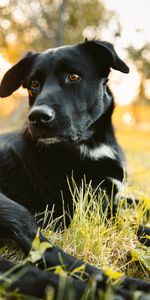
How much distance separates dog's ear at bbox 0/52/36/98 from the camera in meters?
3.35

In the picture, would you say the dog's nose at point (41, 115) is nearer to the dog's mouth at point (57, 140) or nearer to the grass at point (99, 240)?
the dog's mouth at point (57, 140)

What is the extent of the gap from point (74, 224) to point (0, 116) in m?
19.5

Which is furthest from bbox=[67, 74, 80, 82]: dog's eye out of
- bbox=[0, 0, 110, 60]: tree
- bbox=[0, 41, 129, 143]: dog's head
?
bbox=[0, 0, 110, 60]: tree

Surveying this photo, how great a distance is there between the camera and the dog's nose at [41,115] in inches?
105

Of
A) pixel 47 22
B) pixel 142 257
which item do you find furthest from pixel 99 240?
pixel 47 22

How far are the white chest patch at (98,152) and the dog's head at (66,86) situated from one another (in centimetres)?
9

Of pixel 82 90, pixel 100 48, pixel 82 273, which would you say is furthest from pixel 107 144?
pixel 82 273

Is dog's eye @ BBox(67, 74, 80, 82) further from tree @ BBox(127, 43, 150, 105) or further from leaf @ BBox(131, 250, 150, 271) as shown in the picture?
tree @ BBox(127, 43, 150, 105)

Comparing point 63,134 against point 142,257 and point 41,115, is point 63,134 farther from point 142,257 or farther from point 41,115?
point 142,257

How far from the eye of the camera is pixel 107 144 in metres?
3.21

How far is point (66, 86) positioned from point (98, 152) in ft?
1.88

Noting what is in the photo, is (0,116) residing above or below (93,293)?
below

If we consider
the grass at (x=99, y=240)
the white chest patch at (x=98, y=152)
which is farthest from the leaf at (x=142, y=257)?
the white chest patch at (x=98, y=152)

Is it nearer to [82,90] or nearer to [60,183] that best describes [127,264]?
[60,183]
